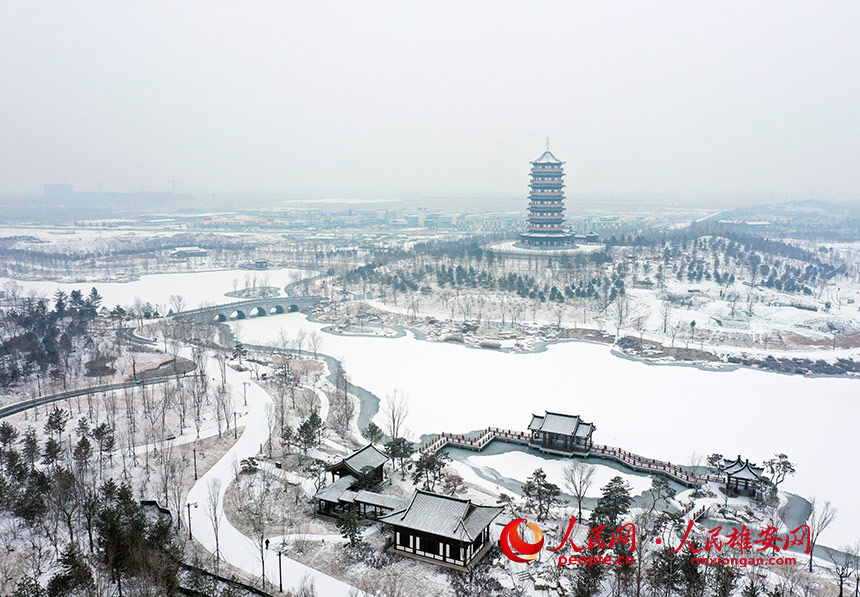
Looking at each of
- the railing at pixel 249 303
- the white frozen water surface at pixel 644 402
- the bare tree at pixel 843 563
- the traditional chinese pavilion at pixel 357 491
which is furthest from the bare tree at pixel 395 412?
the railing at pixel 249 303

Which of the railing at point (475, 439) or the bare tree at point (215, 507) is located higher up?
the bare tree at point (215, 507)

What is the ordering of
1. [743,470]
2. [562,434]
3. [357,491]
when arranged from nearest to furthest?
1. [357,491]
2. [743,470]
3. [562,434]

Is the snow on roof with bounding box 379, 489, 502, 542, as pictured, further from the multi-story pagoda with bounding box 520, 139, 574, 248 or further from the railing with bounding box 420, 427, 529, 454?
the multi-story pagoda with bounding box 520, 139, 574, 248

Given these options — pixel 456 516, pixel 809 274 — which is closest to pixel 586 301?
pixel 809 274

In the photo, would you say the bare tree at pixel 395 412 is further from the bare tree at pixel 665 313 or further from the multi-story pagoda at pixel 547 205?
the multi-story pagoda at pixel 547 205

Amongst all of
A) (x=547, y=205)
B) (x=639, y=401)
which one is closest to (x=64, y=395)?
(x=639, y=401)

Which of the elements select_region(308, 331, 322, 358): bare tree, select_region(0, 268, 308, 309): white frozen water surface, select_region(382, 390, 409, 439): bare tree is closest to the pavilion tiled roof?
select_region(382, 390, 409, 439): bare tree

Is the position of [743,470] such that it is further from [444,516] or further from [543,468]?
[444,516]
